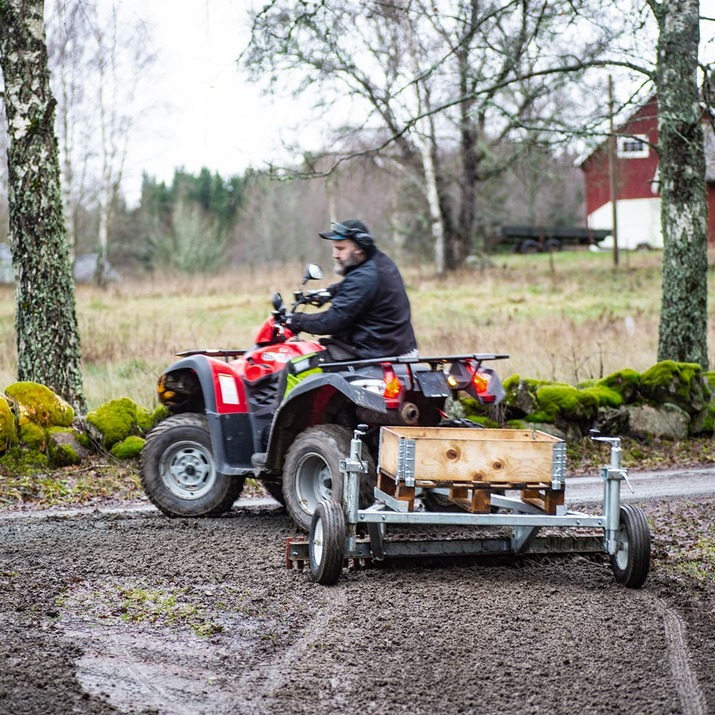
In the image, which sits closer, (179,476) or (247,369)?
(247,369)

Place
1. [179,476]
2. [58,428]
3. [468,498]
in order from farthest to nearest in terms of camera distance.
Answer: [58,428] < [179,476] < [468,498]

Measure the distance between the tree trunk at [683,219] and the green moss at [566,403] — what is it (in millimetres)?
2187

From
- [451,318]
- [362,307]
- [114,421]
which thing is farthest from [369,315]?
[451,318]

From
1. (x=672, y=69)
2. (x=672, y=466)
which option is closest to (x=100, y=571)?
(x=672, y=466)

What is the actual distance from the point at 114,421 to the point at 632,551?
6306 mm

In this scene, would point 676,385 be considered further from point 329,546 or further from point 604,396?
point 329,546

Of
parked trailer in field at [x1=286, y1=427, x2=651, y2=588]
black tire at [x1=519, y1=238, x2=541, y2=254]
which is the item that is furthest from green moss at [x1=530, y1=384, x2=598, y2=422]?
black tire at [x1=519, y1=238, x2=541, y2=254]

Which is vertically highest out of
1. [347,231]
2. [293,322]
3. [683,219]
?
[683,219]

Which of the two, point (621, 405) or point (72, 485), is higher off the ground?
point (621, 405)

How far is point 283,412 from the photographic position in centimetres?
739

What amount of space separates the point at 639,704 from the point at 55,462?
24.2 ft

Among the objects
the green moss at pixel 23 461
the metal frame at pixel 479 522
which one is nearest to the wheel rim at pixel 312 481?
the metal frame at pixel 479 522

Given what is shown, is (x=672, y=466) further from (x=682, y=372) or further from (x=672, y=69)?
(x=672, y=69)

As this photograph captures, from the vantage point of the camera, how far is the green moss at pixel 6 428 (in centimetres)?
1020
